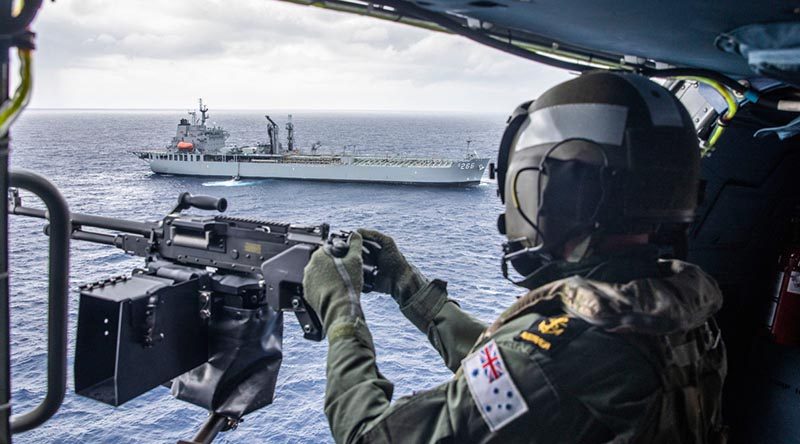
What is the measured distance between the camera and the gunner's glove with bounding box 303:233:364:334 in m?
2.75

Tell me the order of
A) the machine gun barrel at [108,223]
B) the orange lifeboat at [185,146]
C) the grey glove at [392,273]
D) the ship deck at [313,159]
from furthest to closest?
the orange lifeboat at [185,146]
the ship deck at [313,159]
the machine gun barrel at [108,223]
the grey glove at [392,273]

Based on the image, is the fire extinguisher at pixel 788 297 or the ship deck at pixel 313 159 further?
the ship deck at pixel 313 159

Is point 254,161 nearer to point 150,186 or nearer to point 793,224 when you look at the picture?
point 150,186

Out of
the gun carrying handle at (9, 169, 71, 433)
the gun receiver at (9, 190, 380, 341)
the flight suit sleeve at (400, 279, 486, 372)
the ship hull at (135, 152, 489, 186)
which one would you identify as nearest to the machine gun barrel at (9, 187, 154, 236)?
the gun receiver at (9, 190, 380, 341)

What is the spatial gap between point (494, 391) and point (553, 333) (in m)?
0.27

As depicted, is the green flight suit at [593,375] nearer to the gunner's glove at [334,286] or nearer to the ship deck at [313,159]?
the gunner's glove at [334,286]

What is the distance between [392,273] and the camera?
350 cm

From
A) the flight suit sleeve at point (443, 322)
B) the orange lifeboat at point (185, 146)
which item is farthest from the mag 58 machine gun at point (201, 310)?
the orange lifeboat at point (185, 146)

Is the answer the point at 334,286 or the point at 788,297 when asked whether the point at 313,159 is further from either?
the point at 334,286

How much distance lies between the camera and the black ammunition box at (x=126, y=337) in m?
3.58

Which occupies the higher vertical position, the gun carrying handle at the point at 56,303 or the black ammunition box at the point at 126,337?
the gun carrying handle at the point at 56,303

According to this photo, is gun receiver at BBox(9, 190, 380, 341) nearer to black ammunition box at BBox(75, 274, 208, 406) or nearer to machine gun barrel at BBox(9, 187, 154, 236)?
machine gun barrel at BBox(9, 187, 154, 236)

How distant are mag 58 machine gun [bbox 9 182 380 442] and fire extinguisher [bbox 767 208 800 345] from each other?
3797 mm

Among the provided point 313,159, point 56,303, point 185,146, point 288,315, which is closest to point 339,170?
point 313,159
